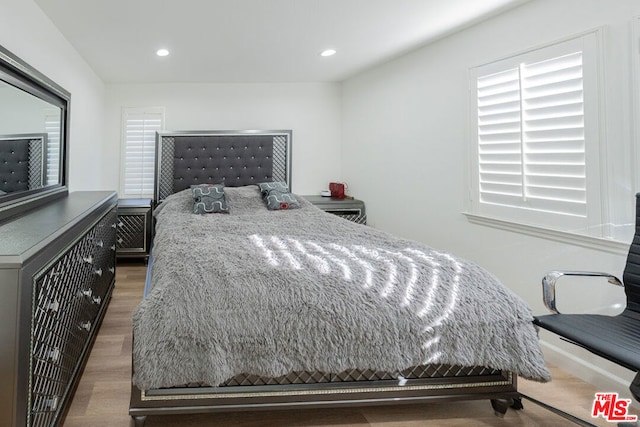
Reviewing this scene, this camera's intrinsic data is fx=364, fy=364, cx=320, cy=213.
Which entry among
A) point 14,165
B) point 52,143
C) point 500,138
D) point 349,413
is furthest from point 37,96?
point 500,138

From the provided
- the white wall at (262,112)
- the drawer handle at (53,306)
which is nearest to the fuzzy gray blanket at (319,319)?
the drawer handle at (53,306)

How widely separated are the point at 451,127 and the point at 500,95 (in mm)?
512

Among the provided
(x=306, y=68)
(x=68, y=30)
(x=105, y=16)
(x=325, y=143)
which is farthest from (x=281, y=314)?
(x=325, y=143)

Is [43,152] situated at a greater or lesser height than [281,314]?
greater

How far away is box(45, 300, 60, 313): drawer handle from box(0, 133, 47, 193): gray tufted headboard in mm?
1017

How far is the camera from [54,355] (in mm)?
1374

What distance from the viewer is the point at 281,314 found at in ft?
4.82

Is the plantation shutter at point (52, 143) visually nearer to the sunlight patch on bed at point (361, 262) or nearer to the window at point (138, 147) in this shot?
the window at point (138, 147)

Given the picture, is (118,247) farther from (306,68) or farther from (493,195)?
(493,195)

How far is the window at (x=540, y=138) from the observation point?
2.06 m

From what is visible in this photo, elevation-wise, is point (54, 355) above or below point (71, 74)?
below

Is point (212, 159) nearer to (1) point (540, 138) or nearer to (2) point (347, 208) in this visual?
(2) point (347, 208)

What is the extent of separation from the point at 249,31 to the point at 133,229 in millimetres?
2483

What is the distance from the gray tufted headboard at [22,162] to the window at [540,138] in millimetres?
3061
